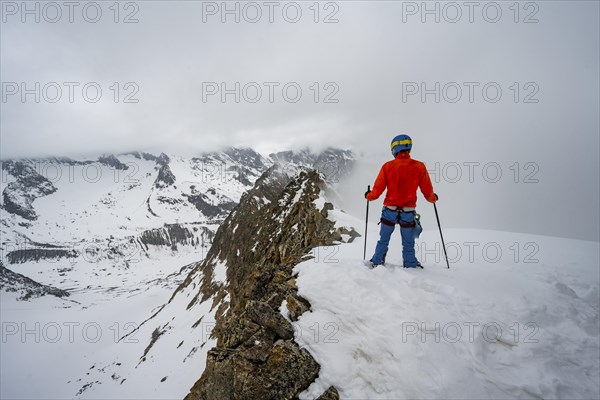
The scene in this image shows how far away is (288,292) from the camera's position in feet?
25.2

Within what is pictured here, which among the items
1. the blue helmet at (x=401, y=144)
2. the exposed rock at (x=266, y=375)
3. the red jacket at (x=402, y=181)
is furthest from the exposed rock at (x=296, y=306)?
the blue helmet at (x=401, y=144)

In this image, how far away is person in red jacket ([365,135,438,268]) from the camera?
877 centimetres

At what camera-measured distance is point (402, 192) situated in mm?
8859

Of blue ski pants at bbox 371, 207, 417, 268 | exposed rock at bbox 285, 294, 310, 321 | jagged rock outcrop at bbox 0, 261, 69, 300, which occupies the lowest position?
jagged rock outcrop at bbox 0, 261, 69, 300

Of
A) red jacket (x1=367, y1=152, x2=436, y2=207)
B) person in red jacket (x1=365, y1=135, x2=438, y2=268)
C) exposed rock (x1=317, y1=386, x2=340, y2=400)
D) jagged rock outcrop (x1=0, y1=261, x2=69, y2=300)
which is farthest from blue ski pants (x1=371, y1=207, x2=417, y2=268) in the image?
jagged rock outcrop (x1=0, y1=261, x2=69, y2=300)

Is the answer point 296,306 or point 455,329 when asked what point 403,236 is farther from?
point 296,306

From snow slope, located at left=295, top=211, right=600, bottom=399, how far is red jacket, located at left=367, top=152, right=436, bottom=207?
7.40 ft

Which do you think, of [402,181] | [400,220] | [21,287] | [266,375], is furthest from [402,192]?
[21,287]

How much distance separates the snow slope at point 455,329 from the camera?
5.28 m

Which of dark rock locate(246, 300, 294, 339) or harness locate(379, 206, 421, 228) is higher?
harness locate(379, 206, 421, 228)

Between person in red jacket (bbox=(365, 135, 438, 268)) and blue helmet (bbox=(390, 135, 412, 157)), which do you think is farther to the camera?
blue helmet (bbox=(390, 135, 412, 157))

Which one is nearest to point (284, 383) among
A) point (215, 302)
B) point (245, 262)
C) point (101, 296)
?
point (245, 262)

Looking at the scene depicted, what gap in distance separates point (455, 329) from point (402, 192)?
4.18m

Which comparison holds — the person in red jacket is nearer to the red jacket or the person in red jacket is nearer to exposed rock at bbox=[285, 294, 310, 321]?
the red jacket
